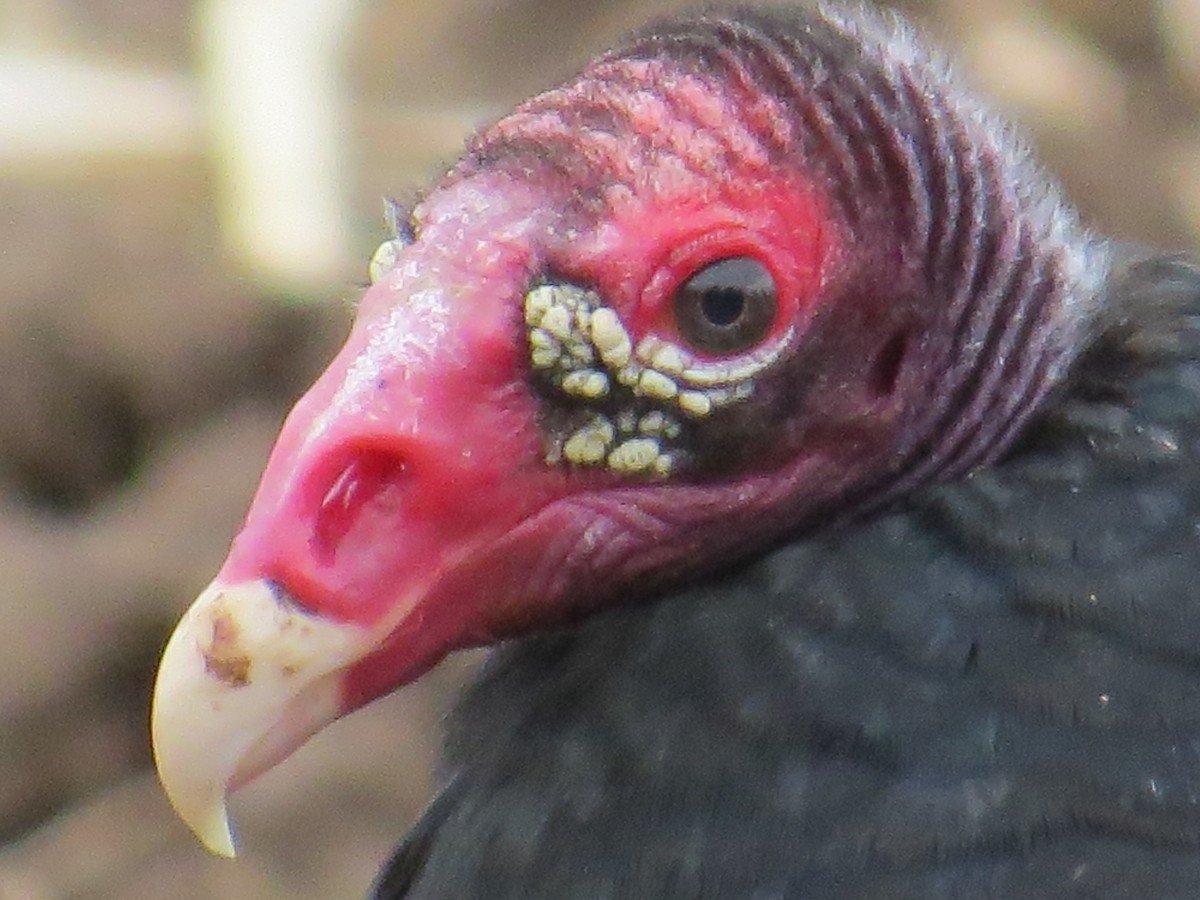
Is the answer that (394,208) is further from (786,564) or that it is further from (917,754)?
(917,754)

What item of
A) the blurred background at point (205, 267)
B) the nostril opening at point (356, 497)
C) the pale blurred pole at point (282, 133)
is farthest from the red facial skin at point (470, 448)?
the pale blurred pole at point (282, 133)

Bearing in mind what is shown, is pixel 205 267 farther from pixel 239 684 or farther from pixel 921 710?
pixel 921 710

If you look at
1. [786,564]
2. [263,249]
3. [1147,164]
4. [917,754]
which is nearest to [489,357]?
[786,564]

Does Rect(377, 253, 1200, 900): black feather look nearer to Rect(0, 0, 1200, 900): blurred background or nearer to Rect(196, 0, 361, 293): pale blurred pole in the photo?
Rect(0, 0, 1200, 900): blurred background

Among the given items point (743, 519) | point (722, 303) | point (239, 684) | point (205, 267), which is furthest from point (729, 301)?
point (205, 267)

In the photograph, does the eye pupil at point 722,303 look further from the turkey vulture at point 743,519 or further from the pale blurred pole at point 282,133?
the pale blurred pole at point 282,133

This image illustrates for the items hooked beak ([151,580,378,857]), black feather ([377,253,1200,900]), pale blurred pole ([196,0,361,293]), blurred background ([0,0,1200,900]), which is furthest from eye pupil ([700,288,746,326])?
pale blurred pole ([196,0,361,293])

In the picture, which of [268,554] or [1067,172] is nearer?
[268,554]
